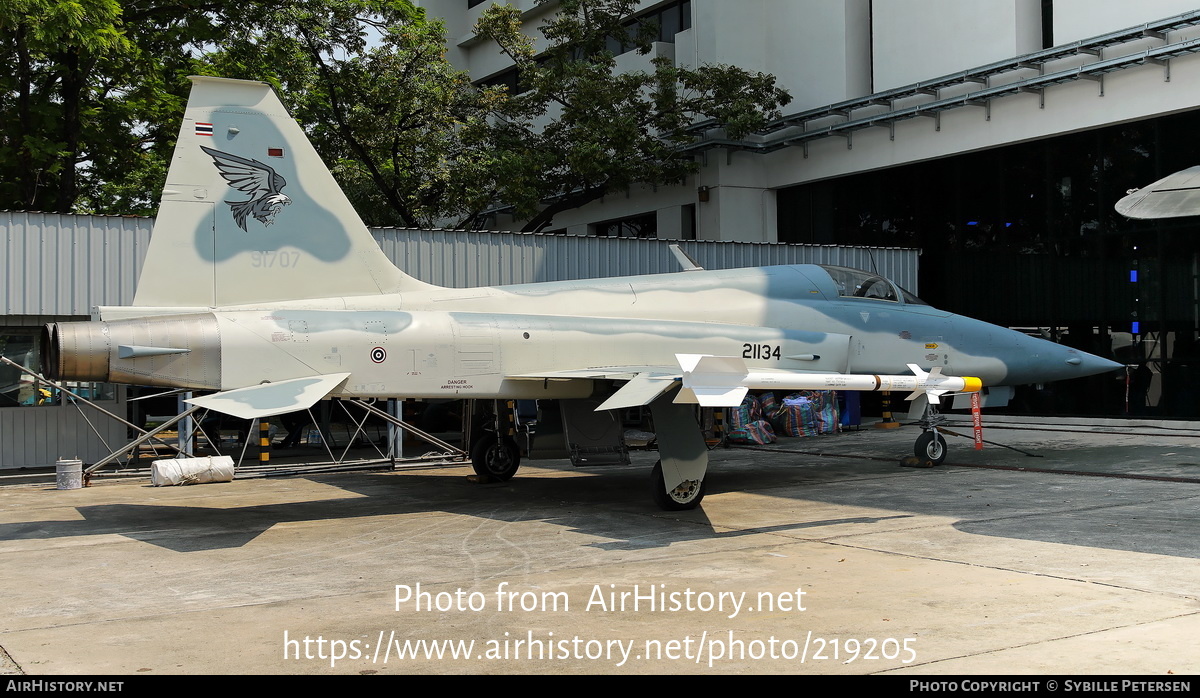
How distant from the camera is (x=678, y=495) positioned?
10.7 meters

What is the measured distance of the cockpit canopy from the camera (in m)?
13.6

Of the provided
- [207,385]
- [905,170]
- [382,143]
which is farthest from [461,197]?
[207,385]

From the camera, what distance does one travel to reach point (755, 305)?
41.7 feet

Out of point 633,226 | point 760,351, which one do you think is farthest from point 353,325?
point 633,226

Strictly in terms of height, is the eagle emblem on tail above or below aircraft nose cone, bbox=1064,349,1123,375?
above

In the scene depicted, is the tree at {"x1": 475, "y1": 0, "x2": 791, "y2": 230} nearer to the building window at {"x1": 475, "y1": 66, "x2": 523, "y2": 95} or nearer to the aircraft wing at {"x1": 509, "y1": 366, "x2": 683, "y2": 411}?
the building window at {"x1": 475, "y1": 66, "x2": 523, "y2": 95}

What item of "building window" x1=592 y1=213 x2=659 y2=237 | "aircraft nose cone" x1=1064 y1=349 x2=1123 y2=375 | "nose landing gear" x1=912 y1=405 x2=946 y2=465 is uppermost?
"building window" x1=592 y1=213 x2=659 y2=237

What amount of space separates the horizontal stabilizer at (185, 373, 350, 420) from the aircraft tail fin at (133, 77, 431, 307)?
111cm

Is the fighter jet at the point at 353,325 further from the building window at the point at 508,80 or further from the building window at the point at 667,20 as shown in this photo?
the building window at the point at 508,80

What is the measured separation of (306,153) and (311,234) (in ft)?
2.94

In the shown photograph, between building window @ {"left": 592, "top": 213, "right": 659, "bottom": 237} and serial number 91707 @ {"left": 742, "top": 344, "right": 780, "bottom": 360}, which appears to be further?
building window @ {"left": 592, "top": 213, "right": 659, "bottom": 237}

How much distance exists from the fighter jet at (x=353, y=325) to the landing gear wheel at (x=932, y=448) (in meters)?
2.46

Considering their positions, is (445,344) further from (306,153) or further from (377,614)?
(377,614)

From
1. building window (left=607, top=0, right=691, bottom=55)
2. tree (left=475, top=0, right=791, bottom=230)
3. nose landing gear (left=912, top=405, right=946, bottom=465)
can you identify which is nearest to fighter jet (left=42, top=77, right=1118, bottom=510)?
nose landing gear (left=912, top=405, right=946, bottom=465)
